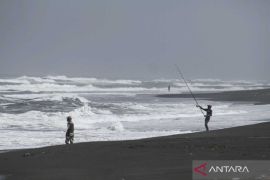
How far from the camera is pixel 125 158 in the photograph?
9336mm

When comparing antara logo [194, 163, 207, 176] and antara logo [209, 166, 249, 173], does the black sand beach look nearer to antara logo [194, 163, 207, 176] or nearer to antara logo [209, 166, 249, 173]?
antara logo [194, 163, 207, 176]

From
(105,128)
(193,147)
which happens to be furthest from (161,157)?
(105,128)

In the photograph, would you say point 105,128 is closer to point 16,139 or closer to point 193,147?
point 16,139

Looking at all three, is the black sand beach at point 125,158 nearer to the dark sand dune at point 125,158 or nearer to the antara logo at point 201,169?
the dark sand dune at point 125,158

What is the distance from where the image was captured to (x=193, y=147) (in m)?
10.6

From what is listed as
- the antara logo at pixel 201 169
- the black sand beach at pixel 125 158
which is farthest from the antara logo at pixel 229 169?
the black sand beach at pixel 125 158

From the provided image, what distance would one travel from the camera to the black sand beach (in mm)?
7898

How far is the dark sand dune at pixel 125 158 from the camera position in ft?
26.0

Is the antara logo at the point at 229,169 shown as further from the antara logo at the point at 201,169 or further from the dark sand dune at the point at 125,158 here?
the dark sand dune at the point at 125,158

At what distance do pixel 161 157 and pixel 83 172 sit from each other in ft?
5.76

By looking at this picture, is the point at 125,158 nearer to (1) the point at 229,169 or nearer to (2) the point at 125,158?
(2) the point at 125,158

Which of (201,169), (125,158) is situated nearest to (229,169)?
(201,169)

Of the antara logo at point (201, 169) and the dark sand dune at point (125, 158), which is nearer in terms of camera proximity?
the antara logo at point (201, 169)

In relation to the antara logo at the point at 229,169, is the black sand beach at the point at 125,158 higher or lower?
higher
